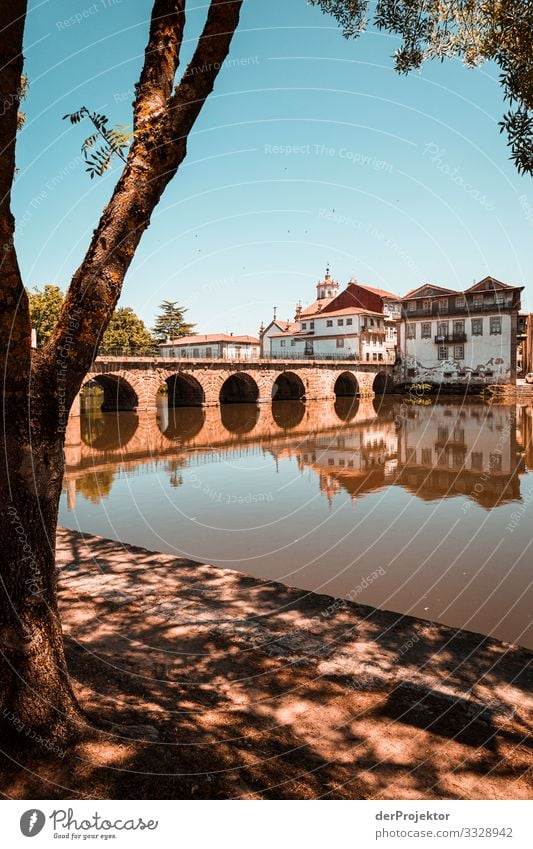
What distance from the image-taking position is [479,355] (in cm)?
5472

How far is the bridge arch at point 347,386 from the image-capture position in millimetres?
58688

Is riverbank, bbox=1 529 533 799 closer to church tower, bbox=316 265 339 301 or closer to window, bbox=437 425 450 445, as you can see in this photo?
window, bbox=437 425 450 445

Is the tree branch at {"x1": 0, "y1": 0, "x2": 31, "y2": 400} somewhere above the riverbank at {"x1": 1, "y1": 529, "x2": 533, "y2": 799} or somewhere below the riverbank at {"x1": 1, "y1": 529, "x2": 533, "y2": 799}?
above

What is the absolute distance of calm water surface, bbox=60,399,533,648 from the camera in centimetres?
815

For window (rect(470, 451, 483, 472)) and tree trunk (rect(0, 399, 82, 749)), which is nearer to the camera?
tree trunk (rect(0, 399, 82, 749))

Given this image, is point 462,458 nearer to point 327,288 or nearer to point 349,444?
point 349,444

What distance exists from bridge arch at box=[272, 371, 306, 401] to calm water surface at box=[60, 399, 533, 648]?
26.2 m

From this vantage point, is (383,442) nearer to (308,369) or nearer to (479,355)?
(308,369)

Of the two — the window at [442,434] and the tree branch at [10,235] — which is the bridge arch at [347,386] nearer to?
the window at [442,434]

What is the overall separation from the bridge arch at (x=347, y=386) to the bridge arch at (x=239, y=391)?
11.5 metres

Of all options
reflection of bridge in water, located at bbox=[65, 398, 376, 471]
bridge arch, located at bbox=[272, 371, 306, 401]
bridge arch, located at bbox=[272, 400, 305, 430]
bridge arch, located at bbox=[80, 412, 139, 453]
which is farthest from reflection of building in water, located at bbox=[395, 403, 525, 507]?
bridge arch, located at bbox=[272, 371, 306, 401]

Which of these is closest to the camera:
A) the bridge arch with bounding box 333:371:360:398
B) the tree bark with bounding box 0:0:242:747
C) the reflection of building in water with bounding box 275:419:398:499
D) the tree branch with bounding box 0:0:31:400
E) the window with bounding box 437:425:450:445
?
the tree branch with bounding box 0:0:31:400

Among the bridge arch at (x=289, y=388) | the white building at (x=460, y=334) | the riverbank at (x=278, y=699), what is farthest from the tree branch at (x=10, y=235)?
the white building at (x=460, y=334)

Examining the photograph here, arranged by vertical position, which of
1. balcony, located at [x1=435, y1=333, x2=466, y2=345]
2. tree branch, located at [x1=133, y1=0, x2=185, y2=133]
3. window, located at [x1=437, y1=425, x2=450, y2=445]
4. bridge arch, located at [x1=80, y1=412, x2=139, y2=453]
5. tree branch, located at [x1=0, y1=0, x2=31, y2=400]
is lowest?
window, located at [x1=437, y1=425, x2=450, y2=445]
